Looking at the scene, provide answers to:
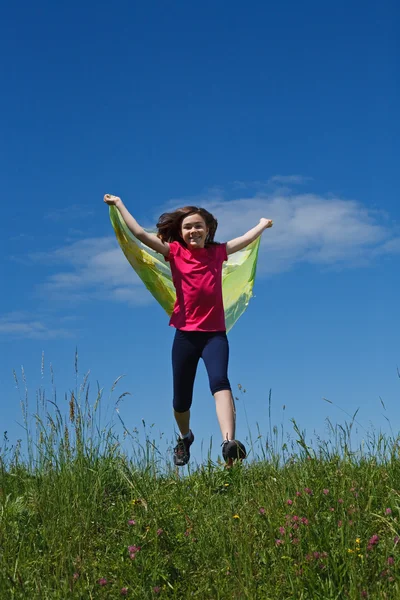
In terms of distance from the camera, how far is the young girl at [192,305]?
6820 mm

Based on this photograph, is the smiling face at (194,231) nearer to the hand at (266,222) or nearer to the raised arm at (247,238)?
the raised arm at (247,238)

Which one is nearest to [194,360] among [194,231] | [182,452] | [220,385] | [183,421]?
[220,385]

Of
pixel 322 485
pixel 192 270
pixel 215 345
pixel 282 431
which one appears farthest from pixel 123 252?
pixel 322 485

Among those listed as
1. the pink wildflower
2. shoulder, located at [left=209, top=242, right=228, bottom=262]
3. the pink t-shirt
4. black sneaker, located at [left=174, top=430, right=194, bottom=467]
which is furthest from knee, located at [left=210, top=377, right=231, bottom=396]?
the pink wildflower

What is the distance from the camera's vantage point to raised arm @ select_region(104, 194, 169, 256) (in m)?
7.41

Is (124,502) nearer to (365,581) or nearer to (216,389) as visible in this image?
(216,389)

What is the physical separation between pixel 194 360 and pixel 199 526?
2439mm

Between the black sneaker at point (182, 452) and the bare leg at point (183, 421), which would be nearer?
the black sneaker at point (182, 452)

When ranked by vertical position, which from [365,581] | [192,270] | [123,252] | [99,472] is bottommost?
[365,581]

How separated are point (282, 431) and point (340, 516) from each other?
5.05 feet

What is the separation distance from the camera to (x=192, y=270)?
7.20 m

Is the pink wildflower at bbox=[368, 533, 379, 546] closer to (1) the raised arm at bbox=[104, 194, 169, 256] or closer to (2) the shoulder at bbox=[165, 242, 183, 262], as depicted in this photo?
(2) the shoulder at bbox=[165, 242, 183, 262]

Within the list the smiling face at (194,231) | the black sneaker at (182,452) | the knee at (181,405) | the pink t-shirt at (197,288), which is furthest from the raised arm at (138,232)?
the black sneaker at (182,452)

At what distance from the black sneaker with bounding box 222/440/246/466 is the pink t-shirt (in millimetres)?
1255
